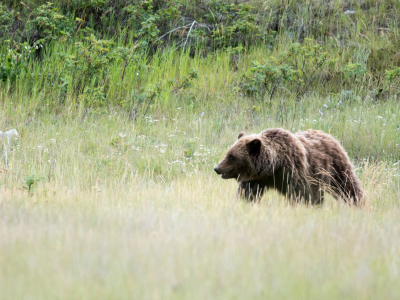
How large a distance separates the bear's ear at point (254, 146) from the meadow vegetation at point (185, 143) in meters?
0.58

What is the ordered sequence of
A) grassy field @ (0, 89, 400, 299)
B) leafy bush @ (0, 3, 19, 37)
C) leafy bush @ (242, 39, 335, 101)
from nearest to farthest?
grassy field @ (0, 89, 400, 299)
leafy bush @ (242, 39, 335, 101)
leafy bush @ (0, 3, 19, 37)

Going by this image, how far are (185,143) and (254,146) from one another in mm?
2907

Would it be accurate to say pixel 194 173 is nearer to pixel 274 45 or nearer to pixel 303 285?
pixel 303 285

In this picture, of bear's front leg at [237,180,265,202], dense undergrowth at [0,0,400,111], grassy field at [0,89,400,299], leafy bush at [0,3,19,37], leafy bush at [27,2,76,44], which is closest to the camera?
grassy field at [0,89,400,299]

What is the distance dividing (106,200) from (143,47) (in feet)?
24.9

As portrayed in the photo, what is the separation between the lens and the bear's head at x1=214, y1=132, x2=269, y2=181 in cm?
541

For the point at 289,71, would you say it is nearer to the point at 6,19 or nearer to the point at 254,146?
the point at 254,146

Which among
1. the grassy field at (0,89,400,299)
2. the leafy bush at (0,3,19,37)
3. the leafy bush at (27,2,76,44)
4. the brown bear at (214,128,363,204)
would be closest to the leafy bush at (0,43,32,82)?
the leafy bush at (27,2,76,44)

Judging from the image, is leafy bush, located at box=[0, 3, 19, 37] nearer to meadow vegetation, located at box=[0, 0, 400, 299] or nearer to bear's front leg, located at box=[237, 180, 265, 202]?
meadow vegetation, located at box=[0, 0, 400, 299]

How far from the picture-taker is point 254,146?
544cm

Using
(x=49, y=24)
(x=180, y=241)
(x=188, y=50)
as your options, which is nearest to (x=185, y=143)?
(x=188, y=50)

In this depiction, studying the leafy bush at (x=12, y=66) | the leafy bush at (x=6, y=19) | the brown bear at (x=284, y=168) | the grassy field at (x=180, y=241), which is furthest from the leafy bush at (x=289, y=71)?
the leafy bush at (x=6, y=19)

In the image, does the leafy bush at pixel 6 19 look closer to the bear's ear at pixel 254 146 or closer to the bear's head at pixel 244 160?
the bear's head at pixel 244 160

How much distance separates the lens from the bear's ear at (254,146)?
539 centimetres
